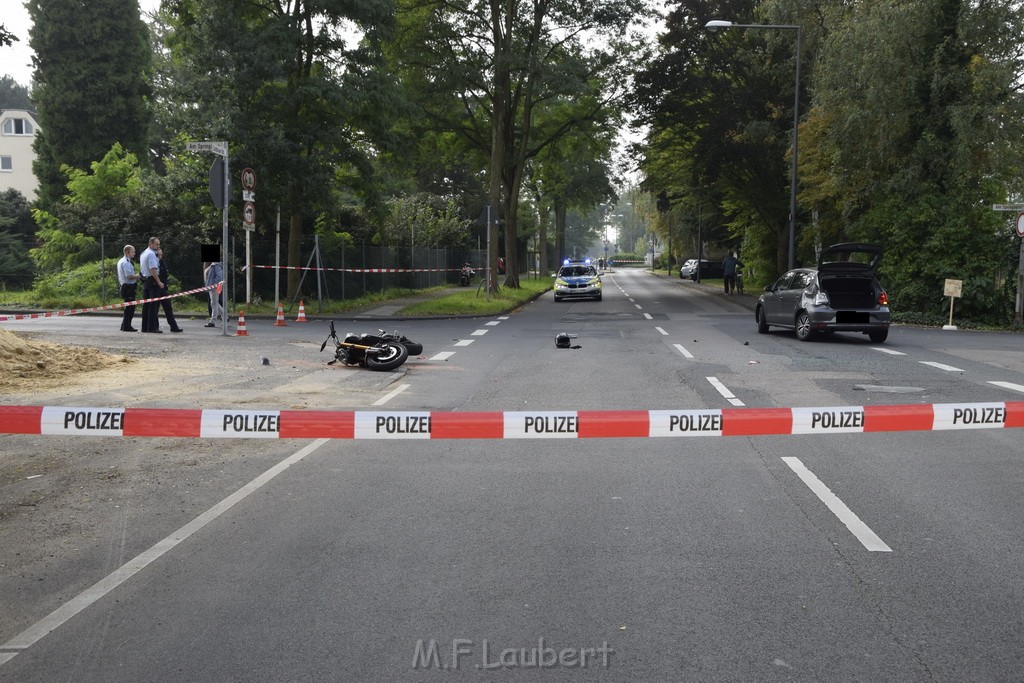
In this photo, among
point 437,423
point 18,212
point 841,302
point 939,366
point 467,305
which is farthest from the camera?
point 18,212

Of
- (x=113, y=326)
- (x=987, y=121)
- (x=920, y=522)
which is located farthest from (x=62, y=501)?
(x=987, y=121)

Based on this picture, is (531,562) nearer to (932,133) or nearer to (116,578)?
(116,578)

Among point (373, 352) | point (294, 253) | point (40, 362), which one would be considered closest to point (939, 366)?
point (373, 352)

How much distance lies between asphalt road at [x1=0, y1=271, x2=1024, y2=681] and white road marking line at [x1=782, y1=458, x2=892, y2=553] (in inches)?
0.8

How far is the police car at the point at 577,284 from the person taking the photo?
3572cm

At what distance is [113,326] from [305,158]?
21.4 feet

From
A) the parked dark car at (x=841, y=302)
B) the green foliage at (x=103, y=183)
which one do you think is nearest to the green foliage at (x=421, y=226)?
the green foliage at (x=103, y=183)

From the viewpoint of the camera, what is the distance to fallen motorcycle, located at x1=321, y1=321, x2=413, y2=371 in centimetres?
1306

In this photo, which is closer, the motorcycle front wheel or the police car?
the motorcycle front wheel

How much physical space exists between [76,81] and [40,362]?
127 feet

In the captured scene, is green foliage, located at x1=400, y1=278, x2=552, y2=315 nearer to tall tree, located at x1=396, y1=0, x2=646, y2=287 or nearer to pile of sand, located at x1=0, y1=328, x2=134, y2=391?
tall tree, located at x1=396, y1=0, x2=646, y2=287

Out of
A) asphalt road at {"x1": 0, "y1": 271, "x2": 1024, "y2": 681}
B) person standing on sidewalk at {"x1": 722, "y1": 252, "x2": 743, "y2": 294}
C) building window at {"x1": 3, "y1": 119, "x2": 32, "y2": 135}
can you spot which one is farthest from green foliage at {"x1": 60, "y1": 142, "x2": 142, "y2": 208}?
building window at {"x1": 3, "y1": 119, "x2": 32, "y2": 135}

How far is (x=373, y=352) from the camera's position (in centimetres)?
1307

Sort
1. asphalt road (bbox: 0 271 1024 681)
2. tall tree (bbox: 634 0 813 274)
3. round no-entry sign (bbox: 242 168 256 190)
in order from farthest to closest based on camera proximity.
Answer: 1. tall tree (bbox: 634 0 813 274)
2. round no-entry sign (bbox: 242 168 256 190)
3. asphalt road (bbox: 0 271 1024 681)
